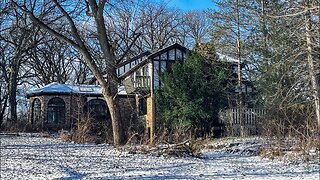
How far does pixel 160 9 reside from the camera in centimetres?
3581

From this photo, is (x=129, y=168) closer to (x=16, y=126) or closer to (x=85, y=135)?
(x=85, y=135)

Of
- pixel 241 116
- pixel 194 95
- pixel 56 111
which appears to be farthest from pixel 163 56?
pixel 56 111

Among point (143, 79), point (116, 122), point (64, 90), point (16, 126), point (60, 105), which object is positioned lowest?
point (16, 126)

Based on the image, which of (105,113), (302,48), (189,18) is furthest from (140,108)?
(302,48)

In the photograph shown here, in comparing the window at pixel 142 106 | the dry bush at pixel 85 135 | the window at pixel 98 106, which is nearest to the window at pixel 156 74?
the window at pixel 142 106

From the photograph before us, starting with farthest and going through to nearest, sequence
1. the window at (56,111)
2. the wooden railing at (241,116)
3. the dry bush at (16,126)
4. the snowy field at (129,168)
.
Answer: the window at (56,111) → the dry bush at (16,126) → the wooden railing at (241,116) → the snowy field at (129,168)

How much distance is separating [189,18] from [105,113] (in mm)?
13924

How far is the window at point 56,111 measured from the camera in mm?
28172

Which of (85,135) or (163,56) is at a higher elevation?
(163,56)

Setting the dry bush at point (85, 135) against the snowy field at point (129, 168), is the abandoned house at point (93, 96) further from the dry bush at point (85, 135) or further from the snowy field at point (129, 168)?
the snowy field at point (129, 168)

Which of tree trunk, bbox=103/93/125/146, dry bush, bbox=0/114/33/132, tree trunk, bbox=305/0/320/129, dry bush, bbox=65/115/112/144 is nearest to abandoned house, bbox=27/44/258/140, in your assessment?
dry bush, bbox=0/114/33/132

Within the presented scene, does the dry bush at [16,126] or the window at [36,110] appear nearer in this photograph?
the dry bush at [16,126]

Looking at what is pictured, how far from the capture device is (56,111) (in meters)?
28.4

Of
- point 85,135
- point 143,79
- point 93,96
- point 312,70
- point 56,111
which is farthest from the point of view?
point 93,96
